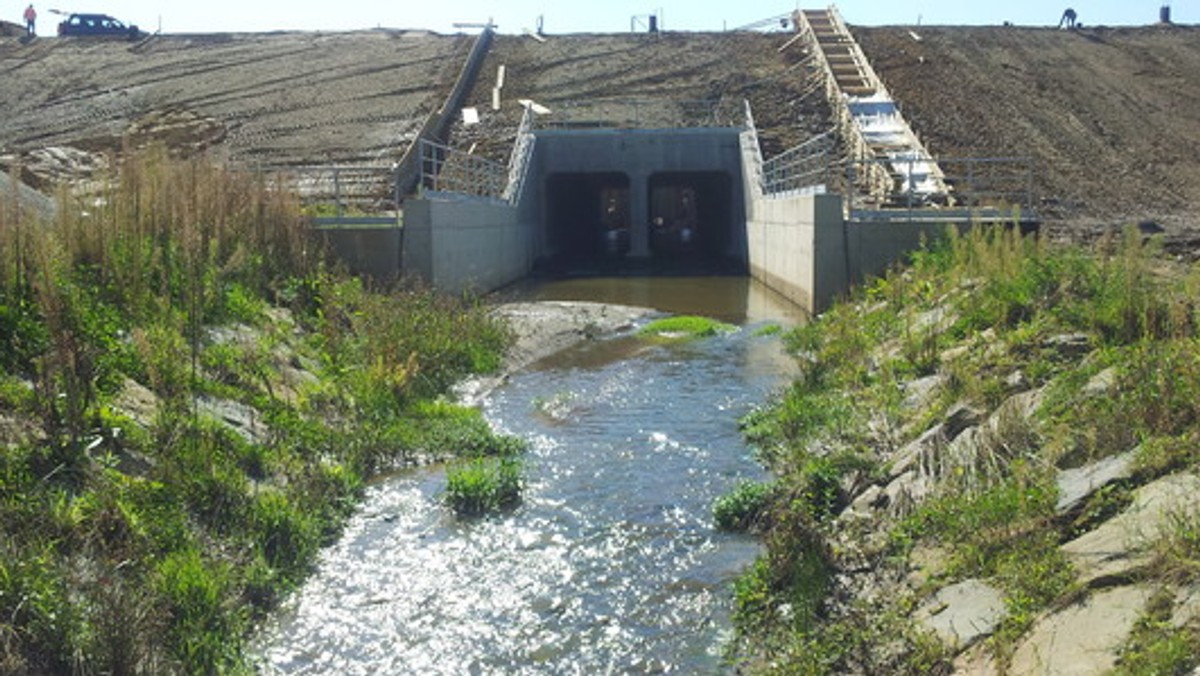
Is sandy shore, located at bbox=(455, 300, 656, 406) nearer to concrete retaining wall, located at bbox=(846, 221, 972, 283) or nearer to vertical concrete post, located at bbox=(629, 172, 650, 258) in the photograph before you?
concrete retaining wall, located at bbox=(846, 221, 972, 283)

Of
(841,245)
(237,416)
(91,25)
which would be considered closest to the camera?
(237,416)

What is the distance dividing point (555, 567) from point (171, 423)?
2.84 m

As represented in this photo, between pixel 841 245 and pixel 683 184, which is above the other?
pixel 683 184

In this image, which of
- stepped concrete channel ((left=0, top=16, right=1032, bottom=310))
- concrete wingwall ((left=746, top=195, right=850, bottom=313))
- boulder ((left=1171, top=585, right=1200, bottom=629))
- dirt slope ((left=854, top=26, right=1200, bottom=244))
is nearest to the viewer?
boulder ((left=1171, top=585, right=1200, bottom=629))

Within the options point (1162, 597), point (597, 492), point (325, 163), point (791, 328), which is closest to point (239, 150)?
point (325, 163)

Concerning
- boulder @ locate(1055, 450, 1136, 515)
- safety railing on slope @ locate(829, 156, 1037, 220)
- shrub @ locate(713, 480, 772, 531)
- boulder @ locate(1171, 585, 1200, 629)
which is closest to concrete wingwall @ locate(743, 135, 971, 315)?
safety railing on slope @ locate(829, 156, 1037, 220)

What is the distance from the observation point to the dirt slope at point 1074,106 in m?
28.3

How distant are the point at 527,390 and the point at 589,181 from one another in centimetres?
3016

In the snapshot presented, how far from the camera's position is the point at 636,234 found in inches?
1521

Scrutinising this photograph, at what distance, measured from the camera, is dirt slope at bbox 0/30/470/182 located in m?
35.5

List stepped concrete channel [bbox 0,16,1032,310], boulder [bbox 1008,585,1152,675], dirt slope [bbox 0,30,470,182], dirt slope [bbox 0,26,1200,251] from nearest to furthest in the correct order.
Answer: boulder [bbox 1008,585,1152,675] < stepped concrete channel [bbox 0,16,1032,310] < dirt slope [bbox 0,26,1200,251] < dirt slope [bbox 0,30,470,182]

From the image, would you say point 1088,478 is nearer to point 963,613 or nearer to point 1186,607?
point 963,613

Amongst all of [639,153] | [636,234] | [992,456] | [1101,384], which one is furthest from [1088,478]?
[636,234]

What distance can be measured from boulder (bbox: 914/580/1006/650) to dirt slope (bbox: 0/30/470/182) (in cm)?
2847
